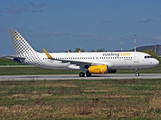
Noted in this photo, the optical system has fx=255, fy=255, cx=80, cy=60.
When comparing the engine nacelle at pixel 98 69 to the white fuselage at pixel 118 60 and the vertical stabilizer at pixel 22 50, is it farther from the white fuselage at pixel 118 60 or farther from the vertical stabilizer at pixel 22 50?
the vertical stabilizer at pixel 22 50

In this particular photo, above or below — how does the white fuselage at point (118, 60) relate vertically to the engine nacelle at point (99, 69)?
above

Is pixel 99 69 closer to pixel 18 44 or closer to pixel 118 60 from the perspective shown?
pixel 118 60

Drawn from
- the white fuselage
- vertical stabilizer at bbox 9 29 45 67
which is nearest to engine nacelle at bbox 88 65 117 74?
the white fuselage

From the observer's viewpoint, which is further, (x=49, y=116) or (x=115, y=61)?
(x=115, y=61)

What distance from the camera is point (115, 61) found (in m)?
41.7

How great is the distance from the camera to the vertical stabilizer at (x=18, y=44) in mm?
44188

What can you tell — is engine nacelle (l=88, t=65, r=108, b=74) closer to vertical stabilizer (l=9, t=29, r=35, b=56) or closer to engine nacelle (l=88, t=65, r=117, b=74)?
engine nacelle (l=88, t=65, r=117, b=74)

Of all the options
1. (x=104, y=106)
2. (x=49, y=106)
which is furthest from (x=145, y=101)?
(x=49, y=106)

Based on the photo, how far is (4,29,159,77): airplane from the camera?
136ft

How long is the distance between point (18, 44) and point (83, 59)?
11.7 meters

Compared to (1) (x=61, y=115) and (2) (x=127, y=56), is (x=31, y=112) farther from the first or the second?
(2) (x=127, y=56)

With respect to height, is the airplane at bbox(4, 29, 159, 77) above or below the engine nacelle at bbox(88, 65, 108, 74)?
above

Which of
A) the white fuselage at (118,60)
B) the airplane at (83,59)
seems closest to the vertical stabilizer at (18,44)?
the airplane at (83,59)

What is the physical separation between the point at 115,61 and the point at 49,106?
27145 millimetres
